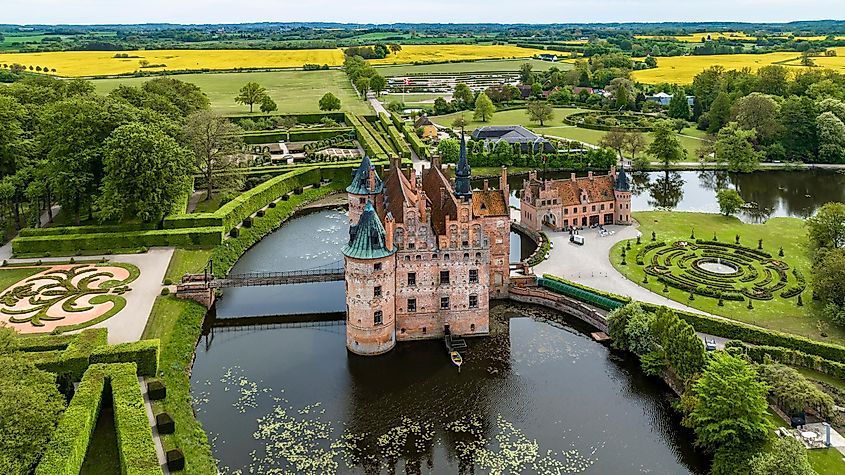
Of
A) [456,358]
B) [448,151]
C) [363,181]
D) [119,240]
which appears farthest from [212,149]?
[456,358]

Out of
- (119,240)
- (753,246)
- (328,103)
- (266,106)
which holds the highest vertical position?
(328,103)

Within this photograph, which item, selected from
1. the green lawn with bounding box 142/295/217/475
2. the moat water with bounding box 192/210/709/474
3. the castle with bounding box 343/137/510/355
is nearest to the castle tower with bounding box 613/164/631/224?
the moat water with bounding box 192/210/709/474

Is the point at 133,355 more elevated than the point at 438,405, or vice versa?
the point at 133,355

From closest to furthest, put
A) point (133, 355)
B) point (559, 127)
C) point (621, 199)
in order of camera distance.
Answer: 1. point (133, 355)
2. point (621, 199)
3. point (559, 127)

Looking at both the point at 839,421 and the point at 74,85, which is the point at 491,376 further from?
the point at 74,85

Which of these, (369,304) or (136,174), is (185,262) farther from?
(369,304)

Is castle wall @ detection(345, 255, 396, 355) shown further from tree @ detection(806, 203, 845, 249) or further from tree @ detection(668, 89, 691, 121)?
tree @ detection(668, 89, 691, 121)
